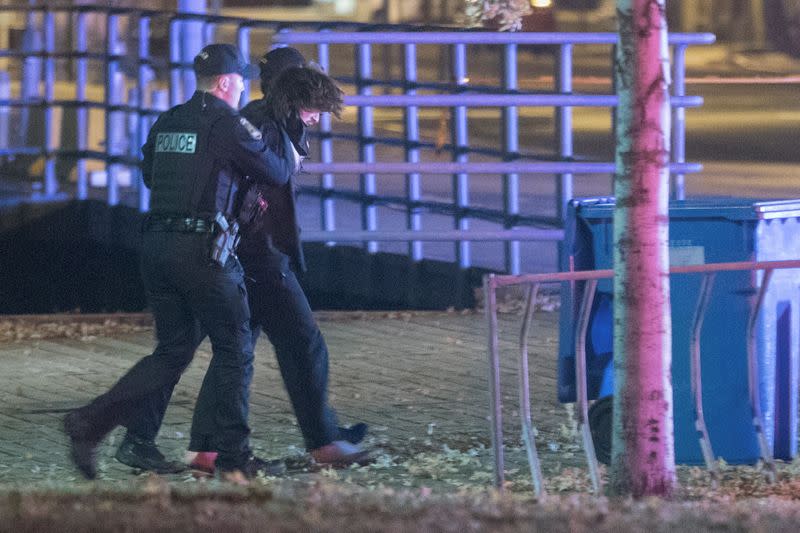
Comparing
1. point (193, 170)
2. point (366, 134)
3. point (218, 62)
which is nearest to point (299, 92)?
point (218, 62)

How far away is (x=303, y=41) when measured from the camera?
9836 mm

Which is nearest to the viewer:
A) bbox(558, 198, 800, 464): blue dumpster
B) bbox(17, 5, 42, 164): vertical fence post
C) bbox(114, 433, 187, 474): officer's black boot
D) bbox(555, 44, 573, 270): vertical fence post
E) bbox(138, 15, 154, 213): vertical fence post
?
bbox(558, 198, 800, 464): blue dumpster

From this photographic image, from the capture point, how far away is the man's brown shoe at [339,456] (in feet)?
21.8

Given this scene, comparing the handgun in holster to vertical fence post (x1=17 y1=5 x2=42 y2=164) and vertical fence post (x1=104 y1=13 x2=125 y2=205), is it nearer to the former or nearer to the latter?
vertical fence post (x1=104 y1=13 x2=125 y2=205)

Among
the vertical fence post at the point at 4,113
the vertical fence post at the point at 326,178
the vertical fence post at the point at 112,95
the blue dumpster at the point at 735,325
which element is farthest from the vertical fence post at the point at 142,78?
the blue dumpster at the point at 735,325

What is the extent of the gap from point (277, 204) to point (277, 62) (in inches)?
23.9

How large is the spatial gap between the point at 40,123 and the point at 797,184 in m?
9.05

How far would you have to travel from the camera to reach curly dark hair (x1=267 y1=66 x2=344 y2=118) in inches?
258

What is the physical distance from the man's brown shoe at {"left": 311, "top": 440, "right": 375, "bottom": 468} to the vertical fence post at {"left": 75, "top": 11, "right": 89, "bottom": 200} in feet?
24.4

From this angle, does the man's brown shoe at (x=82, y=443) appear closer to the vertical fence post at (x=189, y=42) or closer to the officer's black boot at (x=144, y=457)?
the officer's black boot at (x=144, y=457)

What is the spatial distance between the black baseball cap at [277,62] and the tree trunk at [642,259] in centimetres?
165

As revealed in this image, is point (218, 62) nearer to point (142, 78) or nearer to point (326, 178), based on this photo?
point (326, 178)

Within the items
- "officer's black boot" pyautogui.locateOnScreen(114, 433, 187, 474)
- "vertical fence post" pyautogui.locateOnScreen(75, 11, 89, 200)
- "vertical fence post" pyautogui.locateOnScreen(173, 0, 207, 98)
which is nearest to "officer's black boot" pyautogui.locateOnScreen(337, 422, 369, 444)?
"officer's black boot" pyautogui.locateOnScreen(114, 433, 187, 474)

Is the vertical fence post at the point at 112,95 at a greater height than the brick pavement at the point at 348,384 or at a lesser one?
greater
